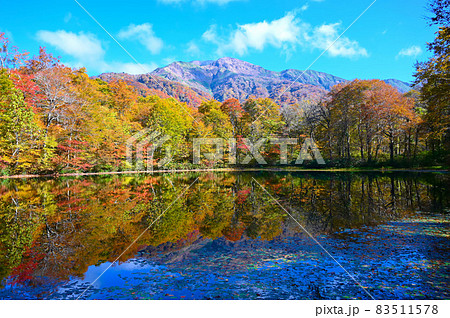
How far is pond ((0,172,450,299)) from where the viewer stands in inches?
141

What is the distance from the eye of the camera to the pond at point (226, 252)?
3.58 metres

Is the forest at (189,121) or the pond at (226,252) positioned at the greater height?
the forest at (189,121)

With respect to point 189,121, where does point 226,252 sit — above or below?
below

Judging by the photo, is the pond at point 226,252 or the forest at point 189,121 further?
the forest at point 189,121

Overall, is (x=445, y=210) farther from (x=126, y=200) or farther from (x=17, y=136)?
(x=17, y=136)

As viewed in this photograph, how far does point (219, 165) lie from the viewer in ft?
127

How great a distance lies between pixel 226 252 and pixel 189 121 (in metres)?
35.4

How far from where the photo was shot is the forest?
881 inches

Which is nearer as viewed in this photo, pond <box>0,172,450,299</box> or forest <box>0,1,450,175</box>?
pond <box>0,172,450,299</box>

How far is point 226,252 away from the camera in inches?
201

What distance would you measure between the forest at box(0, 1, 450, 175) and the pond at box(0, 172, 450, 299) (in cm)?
1100

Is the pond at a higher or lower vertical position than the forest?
lower

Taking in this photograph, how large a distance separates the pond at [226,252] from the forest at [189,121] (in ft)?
36.1
